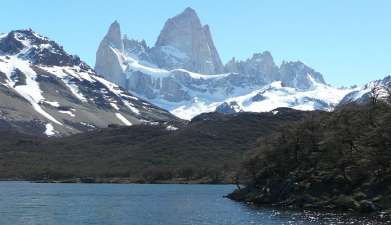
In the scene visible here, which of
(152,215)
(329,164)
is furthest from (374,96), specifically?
(152,215)

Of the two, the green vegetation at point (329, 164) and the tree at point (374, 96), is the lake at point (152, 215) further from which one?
the tree at point (374, 96)

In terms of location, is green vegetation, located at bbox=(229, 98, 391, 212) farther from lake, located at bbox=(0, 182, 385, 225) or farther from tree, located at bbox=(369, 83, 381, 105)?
lake, located at bbox=(0, 182, 385, 225)

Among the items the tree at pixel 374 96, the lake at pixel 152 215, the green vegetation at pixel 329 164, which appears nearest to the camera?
the lake at pixel 152 215

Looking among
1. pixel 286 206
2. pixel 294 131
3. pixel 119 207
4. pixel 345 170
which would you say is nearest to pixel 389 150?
pixel 345 170

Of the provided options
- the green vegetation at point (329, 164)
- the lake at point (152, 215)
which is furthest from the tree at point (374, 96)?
the lake at point (152, 215)

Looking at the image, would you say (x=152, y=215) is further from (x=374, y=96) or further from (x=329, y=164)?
(x=374, y=96)

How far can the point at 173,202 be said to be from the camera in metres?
151

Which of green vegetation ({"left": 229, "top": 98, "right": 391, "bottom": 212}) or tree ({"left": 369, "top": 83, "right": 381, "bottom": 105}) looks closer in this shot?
green vegetation ({"left": 229, "top": 98, "right": 391, "bottom": 212})

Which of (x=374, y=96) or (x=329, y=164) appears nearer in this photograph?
(x=329, y=164)

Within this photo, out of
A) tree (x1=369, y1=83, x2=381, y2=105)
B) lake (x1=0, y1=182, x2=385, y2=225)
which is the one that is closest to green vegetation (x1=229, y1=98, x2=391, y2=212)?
tree (x1=369, y1=83, x2=381, y2=105)

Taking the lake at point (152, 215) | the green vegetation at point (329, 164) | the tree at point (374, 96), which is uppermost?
the tree at point (374, 96)

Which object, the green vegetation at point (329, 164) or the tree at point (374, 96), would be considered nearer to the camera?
the green vegetation at point (329, 164)

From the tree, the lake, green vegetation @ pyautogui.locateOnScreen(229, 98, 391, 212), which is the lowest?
the lake

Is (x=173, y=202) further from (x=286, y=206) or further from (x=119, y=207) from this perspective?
(x=286, y=206)
